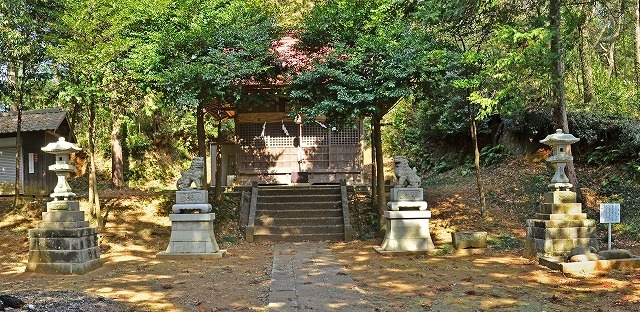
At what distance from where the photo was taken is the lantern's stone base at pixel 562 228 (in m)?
9.80

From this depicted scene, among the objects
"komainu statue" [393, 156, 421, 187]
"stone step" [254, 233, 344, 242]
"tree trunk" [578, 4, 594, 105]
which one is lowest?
"stone step" [254, 233, 344, 242]

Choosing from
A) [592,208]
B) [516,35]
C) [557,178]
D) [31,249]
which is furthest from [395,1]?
[31,249]

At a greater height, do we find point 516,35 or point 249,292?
point 516,35

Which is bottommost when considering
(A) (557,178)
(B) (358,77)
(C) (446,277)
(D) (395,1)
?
(C) (446,277)

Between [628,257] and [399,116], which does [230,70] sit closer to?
[628,257]

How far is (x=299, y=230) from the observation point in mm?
14305

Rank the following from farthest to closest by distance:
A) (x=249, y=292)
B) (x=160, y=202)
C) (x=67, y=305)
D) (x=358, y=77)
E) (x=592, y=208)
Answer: (x=160, y=202) < (x=592, y=208) < (x=358, y=77) < (x=249, y=292) < (x=67, y=305)

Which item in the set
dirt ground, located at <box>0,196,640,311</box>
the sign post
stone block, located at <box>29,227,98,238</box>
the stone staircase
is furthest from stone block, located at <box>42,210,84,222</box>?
the sign post

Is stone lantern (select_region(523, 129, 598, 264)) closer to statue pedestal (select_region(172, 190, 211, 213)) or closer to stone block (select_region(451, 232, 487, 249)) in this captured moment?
stone block (select_region(451, 232, 487, 249))

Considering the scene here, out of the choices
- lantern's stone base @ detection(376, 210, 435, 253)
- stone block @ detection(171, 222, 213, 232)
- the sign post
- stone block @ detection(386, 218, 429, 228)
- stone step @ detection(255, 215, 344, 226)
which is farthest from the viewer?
stone step @ detection(255, 215, 344, 226)

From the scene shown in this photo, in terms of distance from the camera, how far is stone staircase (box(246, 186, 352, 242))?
14078 mm

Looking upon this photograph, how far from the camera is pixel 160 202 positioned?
16.0 m

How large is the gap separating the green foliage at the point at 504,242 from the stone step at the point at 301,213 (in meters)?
4.64

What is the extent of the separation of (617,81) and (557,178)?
8.29 metres
